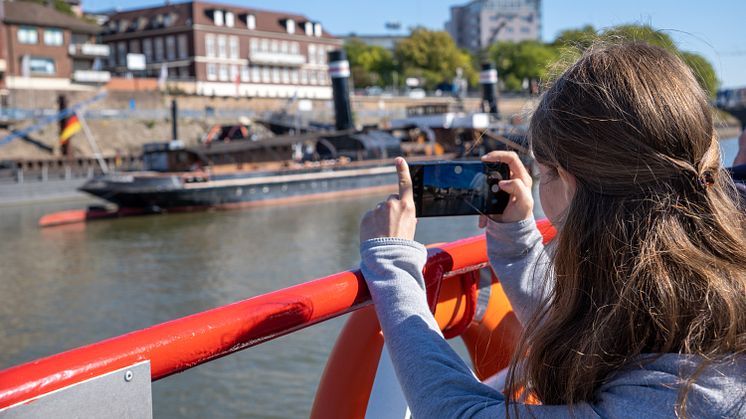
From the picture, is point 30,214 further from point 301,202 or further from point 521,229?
point 521,229

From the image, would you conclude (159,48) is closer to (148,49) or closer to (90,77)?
(148,49)

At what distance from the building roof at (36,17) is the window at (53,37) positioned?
292mm

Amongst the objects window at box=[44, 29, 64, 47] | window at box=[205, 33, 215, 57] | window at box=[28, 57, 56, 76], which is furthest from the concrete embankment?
window at box=[205, 33, 215, 57]

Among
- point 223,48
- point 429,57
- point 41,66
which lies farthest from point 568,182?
point 429,57

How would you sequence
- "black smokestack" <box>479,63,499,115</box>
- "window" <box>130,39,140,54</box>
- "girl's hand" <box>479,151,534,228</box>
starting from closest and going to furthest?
"girl's hand" <box>479,151,534,228</box> < "black smokestack" <box>479,63,499,115</box> < "window" <box>130,39,140,54</box>

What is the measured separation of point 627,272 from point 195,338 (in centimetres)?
63

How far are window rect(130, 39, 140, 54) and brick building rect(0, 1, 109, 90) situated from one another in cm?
1072

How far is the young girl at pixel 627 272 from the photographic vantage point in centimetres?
98

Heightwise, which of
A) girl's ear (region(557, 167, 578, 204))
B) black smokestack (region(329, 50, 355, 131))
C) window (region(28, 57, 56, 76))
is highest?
window (region(28, 57, 56, 76))

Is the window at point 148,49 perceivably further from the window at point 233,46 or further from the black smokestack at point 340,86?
the black smokestack at point 340,86

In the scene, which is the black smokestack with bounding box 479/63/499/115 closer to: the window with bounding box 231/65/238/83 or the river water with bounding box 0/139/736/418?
the river water with bounding box 0/139/736/418

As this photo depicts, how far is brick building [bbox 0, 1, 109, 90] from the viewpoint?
38281 millimetres

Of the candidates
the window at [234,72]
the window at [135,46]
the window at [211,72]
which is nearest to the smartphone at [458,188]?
the window at [211,72]

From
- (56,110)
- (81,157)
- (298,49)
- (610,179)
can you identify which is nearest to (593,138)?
(610,179)
